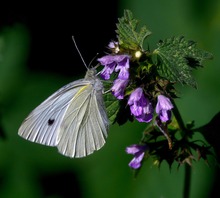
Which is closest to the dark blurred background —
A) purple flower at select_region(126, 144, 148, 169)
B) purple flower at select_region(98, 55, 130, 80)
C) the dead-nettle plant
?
purple flower at select_region(126, 144, 148, 169)

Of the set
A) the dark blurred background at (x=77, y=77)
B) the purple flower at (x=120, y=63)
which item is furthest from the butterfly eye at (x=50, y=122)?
the dark blurred background at (x=77, y=77)

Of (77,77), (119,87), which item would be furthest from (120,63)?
(77,77)

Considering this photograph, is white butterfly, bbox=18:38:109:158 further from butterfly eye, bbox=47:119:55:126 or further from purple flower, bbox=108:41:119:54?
purple flower, bbox=108:41:119:54

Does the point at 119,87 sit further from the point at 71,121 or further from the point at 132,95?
the point at 71,121

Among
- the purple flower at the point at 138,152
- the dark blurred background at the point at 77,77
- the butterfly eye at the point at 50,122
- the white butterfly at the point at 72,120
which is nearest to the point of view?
the purple flower at the point at 138,152

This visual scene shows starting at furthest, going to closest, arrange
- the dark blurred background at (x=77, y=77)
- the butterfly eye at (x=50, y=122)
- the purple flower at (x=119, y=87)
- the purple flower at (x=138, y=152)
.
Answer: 1. the dark blurred background at (x=77, y=77)
2. the butterfly eye at (x=50, y=122)
3. the purple flower at (x=138, y=152)
4. the purple flower at (x=119, y=87)

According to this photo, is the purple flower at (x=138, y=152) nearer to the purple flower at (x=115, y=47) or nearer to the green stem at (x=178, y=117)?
the green stem at (x=178, y=117)

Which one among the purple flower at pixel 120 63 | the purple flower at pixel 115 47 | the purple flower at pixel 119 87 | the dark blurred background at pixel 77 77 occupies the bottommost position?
the dark blurred background at pixel 77 77
